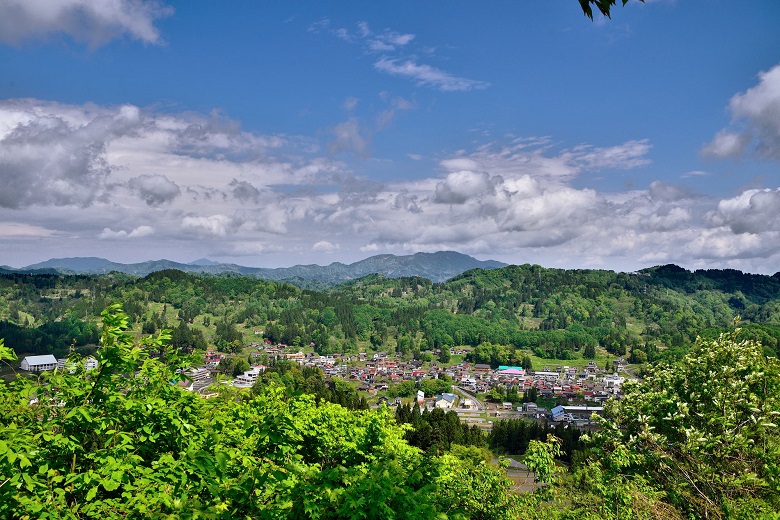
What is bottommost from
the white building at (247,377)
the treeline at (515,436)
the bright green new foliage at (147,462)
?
the white building at (247,377)

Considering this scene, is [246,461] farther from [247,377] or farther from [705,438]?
[247,377]

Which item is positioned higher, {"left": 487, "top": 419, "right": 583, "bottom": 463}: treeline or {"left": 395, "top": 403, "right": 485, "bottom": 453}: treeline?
{"left": 395, "top": 403, "right": 485, "bottom": 453}: treeline

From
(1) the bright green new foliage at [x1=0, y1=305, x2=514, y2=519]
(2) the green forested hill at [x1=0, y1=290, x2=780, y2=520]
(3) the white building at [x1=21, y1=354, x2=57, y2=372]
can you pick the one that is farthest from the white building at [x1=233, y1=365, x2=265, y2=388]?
(1) the bright green new foliage at [x1=0, y1=305, x2=514, y2=519]

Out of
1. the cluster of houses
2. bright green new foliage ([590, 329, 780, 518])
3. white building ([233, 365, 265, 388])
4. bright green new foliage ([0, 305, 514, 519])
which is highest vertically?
bright green new foliage ([0, 305, 514, 519])

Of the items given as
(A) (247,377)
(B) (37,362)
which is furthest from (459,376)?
(B) (37,362)

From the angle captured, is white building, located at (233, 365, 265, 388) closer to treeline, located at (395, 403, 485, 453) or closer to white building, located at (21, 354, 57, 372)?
white building, located at (21, 354, 57, 372)

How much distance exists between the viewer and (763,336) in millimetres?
129500

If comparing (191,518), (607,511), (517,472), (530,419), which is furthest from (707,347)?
(530,419)

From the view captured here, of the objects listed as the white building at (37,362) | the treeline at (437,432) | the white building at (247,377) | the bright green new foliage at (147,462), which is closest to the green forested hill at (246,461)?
the bright green new foliage at (147,462)

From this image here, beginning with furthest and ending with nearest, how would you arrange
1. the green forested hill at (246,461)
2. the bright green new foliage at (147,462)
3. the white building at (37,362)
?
1. the white building at (37,362)
2. the green forested hill at (246,461)
3. the bright green new foliage at (147,462)

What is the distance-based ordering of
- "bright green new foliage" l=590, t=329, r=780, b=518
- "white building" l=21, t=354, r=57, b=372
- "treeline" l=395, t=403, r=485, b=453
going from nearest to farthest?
"bright green new foliage" l=590, t=329, r=780, b=518
"treeline" l=395, t=403, r=485, b=453
"white building" l=21, t=354, r=57, b=372

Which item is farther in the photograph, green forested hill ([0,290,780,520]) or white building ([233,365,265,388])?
white building ([233,365,265,388])

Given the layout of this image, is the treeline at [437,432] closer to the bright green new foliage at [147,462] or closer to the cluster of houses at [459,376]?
the bright green new foliage at [147,462]

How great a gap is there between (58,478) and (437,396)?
112461mm
